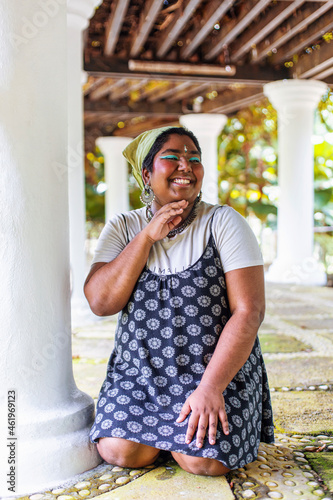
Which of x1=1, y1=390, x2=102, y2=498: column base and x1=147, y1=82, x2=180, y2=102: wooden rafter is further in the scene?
x1=147, y1=82, x2=180, y2=102: wooden rafter

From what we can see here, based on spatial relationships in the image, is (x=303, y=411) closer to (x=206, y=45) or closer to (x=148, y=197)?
(x=148, y=197)

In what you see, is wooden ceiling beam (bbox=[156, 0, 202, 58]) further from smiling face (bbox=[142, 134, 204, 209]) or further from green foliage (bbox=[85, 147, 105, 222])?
green foliage (bbox=[85, 147, 105, 222])

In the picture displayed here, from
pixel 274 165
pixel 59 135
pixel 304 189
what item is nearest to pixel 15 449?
pixel 59 135

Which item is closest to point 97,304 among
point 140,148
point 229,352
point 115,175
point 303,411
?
point 229,352

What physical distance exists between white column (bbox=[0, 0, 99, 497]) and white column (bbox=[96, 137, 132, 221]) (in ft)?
29.5

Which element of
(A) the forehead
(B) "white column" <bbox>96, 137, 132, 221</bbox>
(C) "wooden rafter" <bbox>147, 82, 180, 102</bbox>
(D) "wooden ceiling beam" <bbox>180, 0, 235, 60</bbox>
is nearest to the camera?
(A) the forehead

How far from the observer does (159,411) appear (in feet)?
7.06

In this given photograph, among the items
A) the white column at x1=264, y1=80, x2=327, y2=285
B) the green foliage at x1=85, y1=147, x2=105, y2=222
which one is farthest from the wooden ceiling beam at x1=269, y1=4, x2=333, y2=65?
the green foliage at x1=85, y1=147, x2=105, y2=222

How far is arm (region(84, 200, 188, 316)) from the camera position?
2211mm

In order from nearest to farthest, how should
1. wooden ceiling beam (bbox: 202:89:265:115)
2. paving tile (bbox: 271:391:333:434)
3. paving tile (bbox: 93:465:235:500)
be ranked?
paving tile (bbox: 93:465:235:500)
paving tile (bbox: 271:391:333:434)
wooden ceiling beam (bbox: 202:89:265:115)

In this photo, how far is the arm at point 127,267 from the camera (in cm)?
221

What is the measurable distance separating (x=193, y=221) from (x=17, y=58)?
0.92 meters

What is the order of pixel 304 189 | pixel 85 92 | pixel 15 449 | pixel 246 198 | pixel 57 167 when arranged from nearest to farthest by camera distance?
1. pixel 15 449
2. pixel 57 167
3. pixel 304 189
4. pixel 85 92
5. pixel 246 198

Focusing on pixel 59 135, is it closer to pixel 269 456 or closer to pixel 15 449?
pixel 15 449
